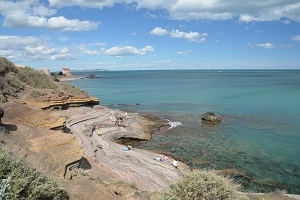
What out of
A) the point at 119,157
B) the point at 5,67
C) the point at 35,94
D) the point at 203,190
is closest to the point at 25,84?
the point at 5,67

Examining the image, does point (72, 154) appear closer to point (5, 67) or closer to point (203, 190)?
point (203, 190)

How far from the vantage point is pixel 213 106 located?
63.5m

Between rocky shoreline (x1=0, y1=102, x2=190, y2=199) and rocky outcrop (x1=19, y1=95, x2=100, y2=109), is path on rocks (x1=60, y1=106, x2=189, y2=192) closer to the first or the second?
rocky shoreline (x1=0, y1=102, x2=190, y2=199)

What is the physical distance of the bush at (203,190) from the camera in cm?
988

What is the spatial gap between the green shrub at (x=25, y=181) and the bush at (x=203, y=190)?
3585mm

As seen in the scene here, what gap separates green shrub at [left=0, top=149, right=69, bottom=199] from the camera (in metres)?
7.90

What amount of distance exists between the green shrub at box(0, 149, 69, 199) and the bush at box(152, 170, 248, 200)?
11.8 feet

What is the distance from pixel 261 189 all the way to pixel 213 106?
1664 inches

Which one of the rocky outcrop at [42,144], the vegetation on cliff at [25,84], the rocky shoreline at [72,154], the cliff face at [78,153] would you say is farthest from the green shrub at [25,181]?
the vegetation on cliff at [25,84]

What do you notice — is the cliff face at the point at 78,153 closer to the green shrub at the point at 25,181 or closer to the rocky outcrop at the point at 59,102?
the rocky outcrop at the point at 59,102

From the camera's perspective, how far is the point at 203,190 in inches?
392

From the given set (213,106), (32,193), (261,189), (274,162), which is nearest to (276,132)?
(274,162)

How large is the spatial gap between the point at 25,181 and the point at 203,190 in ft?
18.0

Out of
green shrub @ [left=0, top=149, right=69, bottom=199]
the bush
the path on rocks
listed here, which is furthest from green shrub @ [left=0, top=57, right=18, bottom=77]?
the bush
